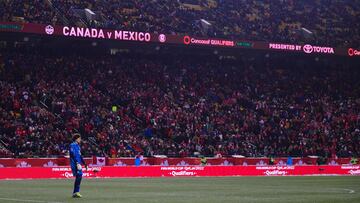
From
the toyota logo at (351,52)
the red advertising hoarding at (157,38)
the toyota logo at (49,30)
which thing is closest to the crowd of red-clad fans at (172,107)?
the toyota logo at (49,30)

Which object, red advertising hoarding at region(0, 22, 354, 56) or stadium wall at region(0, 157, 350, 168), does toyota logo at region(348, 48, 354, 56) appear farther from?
stadium wall at region(0, 157, 350, 168)

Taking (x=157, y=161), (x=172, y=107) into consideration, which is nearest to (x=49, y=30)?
(x=172, y=107)

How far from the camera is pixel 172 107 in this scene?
190 feet

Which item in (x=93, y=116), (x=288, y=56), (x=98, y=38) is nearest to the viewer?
(x=93, y=116)

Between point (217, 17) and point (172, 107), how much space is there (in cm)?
1709

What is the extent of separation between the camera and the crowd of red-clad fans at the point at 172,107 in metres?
49.3

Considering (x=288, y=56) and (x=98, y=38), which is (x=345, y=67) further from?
(x=98, y=38)

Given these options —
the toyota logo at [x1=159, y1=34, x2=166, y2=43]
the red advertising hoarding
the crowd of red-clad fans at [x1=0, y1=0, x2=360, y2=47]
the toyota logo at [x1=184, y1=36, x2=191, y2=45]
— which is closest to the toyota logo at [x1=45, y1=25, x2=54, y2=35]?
the red advertising hoarding

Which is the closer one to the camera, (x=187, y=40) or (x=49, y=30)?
(x=49, y=30)

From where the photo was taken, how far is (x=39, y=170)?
126 feet

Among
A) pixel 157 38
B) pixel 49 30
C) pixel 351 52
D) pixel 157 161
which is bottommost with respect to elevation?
pixel 157 161

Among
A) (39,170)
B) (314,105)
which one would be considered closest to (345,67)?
(314,105)

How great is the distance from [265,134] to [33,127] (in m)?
20.1

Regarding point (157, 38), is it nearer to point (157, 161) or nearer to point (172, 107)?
point (172, 107)
